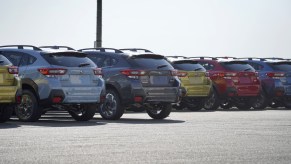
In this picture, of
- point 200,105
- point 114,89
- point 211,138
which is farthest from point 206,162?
point 200,105

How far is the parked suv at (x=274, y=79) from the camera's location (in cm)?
2697

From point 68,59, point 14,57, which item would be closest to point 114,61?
point 68,59

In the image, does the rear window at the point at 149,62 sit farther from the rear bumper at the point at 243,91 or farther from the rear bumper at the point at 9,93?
the rear bumper at the point at 243,91

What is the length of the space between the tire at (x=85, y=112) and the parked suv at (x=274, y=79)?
32.3 feet

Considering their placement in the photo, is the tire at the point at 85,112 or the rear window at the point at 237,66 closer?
the tire at the point at 85,112

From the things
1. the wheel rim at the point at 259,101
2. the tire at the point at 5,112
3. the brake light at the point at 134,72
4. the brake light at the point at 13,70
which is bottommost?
the wheel rim at the point at 259,101

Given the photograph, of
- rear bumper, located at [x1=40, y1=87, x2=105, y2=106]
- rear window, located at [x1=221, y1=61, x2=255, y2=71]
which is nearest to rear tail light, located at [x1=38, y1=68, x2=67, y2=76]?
rear bumper, located at [x1=40, y1=87, x2=105, y2=106]

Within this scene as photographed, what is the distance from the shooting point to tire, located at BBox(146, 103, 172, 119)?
20084mm

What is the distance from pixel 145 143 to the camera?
40.8 ft

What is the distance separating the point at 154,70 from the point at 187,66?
5.83 meters

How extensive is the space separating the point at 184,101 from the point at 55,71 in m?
8.52

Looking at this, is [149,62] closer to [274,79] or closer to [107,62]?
[107,62]

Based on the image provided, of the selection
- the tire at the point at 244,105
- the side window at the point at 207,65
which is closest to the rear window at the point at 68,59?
the side window at the point at 207,65

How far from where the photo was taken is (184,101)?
1002 inches
